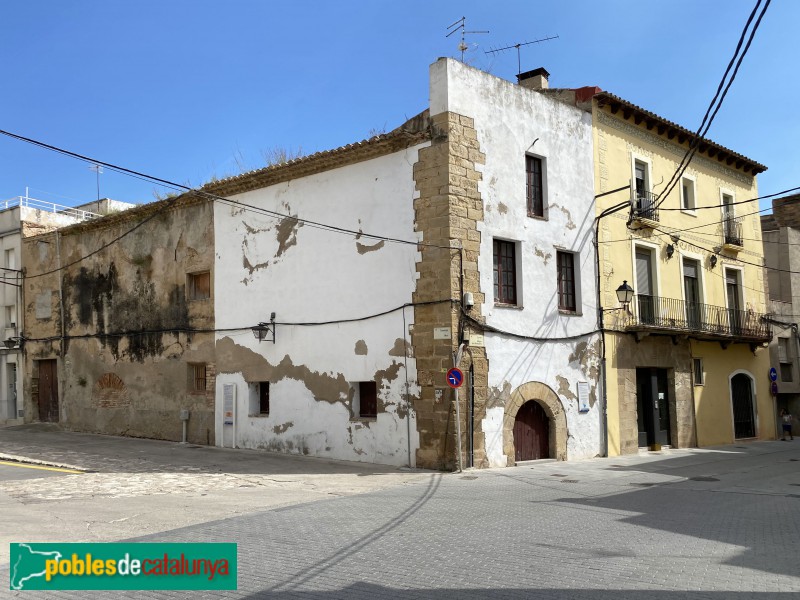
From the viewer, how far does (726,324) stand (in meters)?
21.4

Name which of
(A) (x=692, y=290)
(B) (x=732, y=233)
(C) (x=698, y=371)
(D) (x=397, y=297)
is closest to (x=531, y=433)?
(D) (x=397, y=297)

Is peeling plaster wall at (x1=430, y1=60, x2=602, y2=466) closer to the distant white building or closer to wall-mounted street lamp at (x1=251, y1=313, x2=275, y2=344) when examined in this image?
wall-mounted street lamp at (x1=251, y1=313, x2=275, y2=344)

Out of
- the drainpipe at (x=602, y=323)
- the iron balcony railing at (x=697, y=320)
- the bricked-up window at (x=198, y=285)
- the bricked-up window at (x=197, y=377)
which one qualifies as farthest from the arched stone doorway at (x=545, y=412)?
the bricked-up window at (x=198, y=285)

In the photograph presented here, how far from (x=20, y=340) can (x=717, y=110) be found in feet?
68.2

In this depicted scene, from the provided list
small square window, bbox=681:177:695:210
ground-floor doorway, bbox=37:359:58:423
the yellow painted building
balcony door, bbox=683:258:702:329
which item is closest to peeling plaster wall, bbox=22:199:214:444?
ground-floor doorway, bbox=37:359:58:423

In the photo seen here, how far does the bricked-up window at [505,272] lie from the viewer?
14844 mm

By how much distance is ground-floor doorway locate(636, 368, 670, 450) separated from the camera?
60.5 feet

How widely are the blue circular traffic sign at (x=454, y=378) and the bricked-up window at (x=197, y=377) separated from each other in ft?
26.3

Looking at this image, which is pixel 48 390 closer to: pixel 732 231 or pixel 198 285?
pixel 198 285

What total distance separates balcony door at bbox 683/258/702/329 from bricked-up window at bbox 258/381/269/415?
11382 millimetres

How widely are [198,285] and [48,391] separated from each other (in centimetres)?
721

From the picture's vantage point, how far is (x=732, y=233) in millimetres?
22484

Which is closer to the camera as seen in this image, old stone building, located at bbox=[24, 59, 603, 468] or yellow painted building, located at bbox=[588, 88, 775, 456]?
old stone building, located at bbox=[24, 59, 603, 468]

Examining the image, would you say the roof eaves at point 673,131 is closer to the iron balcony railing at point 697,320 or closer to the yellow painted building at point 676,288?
the yellow painted building at point 676,288
